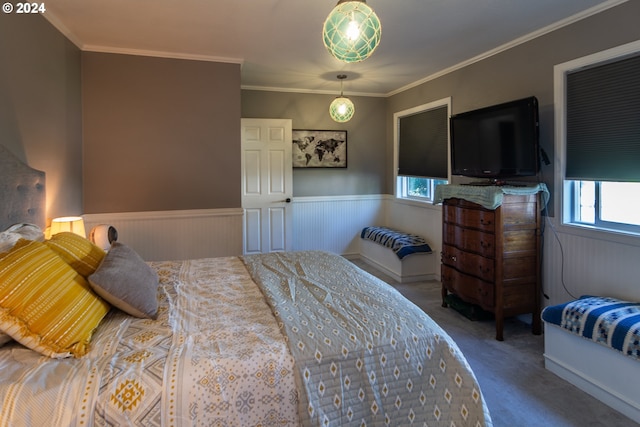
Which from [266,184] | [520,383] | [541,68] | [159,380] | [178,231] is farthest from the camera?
[266,184]

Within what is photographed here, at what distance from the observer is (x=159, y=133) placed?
385cm

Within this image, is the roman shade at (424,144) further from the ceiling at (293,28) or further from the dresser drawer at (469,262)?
the dresser drawer at (469,262)

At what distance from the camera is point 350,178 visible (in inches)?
231

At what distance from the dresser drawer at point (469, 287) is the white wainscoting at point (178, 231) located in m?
2.20

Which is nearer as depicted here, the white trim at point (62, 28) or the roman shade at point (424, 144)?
the white trim at point (62, 28)

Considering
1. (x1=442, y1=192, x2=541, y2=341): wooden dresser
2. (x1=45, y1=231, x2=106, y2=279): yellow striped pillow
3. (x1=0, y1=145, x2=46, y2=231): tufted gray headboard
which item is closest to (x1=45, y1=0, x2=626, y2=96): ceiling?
(x1=0, y1=145, x2=46, y2=231): tufted gray headboard

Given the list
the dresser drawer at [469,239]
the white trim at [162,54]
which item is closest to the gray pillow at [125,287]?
the dresser drawer at [469,239]

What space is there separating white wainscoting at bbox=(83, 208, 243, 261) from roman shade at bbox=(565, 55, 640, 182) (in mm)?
3167

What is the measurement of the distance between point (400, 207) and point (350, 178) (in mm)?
884

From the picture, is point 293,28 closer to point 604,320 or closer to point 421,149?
point 421,149

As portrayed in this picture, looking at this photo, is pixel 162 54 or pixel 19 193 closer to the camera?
pixel 19 193

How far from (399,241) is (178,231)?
2629 mm

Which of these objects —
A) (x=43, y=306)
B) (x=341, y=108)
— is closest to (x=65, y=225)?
(x=43, y=306)

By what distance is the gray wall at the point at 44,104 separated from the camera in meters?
2.40
